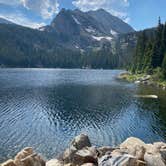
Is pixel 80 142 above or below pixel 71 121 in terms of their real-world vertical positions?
above

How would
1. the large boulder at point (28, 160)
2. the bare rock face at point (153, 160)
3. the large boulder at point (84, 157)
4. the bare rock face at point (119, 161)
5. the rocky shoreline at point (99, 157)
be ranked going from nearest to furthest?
the bare rock face at point (119, 161)
the rocky shoreline at point (99, 157)
the bare rock face at point (153, 160)
the large boulder at point (28, 160)
the large boulder at point (84, 157)

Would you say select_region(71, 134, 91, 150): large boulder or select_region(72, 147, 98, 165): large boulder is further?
select_region(71, 134, 91, 150): large boulder

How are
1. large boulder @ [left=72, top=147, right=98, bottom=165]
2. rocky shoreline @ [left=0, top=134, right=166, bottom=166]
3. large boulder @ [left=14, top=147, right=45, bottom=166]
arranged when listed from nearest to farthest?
rocky shoreline @ [left=0, top=134, right=166, bottom=166], large boulder @ [left=14, top=147, right=45, bottom=166], large boulder @ [left=72, top=147, right=98, bottom=165]

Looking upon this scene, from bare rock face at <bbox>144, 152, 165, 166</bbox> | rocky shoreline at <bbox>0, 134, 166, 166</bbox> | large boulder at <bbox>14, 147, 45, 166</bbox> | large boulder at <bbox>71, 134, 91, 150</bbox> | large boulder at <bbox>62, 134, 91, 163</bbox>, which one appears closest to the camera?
rocky shoreline at <bbox>0, 134, 166, 166</bbox>

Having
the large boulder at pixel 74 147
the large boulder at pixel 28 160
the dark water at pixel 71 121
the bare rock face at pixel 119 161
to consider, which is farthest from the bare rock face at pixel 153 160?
the dark water at pixel 71 121

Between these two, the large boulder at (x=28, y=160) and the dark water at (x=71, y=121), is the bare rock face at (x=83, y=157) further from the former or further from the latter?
the dark water at (x=71, y=121)

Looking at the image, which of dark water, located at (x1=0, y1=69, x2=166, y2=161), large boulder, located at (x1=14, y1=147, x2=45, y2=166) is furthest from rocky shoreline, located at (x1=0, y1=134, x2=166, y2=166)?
dark water, located at (x1=0, y1=69, x2=166, y2=161)

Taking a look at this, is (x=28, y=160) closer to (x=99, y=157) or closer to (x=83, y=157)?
(x=83, y=157)

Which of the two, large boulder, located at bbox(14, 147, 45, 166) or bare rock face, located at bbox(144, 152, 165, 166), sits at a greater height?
bare rock face, located at bbox(144, 152, 165, 166)

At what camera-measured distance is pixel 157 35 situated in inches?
4776

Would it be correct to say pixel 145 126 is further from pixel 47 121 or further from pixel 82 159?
pixel 82 159

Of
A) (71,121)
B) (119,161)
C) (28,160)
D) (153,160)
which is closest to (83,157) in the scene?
(119,161)

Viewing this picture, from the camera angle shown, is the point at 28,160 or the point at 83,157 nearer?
the point at 28,160

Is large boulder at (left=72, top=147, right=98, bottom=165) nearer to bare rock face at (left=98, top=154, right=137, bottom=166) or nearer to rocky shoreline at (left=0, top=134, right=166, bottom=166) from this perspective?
rocky shoreline at (left=0, top=134, right=166, bottom=166)
